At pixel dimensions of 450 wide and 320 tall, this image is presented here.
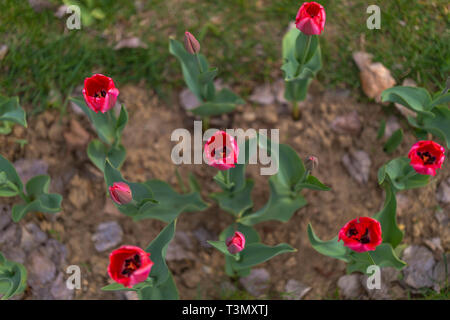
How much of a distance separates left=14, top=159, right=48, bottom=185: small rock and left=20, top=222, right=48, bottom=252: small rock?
32 cm

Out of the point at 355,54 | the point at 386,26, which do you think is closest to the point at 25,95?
the point at 355,54

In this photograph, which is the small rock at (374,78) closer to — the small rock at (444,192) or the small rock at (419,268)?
the small rock at (444,192)

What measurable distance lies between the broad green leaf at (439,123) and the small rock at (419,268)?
665 mm

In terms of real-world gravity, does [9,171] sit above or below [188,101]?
below

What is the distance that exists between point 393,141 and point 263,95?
90cm

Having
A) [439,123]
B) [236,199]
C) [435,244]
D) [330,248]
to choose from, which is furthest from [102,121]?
[435,244]

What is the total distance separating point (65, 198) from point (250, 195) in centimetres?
118

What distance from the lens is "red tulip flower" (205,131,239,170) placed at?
2021mm

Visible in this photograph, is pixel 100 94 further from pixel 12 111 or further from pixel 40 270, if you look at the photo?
pixel 40 270

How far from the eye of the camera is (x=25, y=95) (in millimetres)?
2883

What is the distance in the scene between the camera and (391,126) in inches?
110

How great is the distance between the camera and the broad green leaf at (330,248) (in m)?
2.25

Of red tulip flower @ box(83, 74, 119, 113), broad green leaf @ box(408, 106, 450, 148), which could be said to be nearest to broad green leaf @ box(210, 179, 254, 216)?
red tulip flower @ box(83, 74, 119, 113)

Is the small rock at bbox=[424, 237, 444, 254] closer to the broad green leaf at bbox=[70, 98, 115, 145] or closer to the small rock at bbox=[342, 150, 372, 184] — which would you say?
the small rock at bbox=[342, 150, 372, 184]
